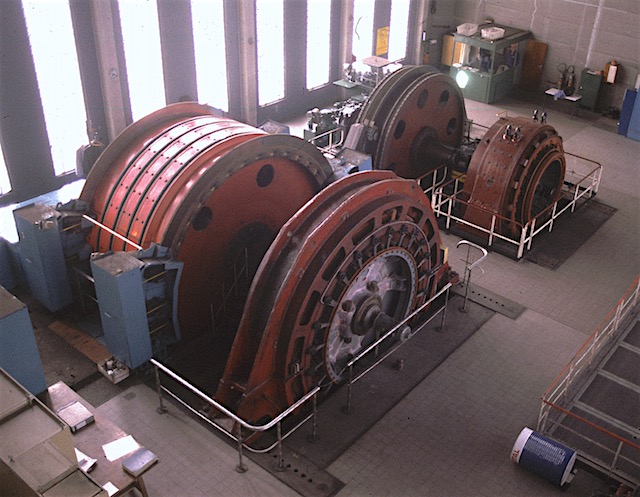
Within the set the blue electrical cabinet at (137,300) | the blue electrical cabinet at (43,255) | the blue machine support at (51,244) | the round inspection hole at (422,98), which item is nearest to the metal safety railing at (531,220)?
the round inspection hole at (422,98)

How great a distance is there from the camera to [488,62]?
1820 centimetres

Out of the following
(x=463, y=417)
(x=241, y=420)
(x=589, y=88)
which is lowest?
(x=463, y=417)

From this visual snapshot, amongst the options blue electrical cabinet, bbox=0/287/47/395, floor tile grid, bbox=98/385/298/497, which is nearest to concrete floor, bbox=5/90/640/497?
floor tile grid, bbox=98/385/298/497

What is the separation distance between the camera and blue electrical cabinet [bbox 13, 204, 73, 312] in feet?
28.9

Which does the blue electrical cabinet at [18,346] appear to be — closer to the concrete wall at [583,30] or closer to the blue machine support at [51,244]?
the blue machine support at [51,244]

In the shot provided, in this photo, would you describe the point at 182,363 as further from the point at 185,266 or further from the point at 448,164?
the point at 448,164

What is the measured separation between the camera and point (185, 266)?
8.55 meters

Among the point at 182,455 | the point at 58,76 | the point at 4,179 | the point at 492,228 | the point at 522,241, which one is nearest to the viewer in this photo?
the point at 182,455

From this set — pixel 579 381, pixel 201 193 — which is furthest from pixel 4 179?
pixel 579 381

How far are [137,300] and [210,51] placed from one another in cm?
796

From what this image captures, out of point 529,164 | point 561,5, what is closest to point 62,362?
point 529,164

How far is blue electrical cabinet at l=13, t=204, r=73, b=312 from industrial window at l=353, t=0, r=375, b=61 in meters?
10.8

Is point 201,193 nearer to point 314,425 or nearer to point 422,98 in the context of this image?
point 314,425

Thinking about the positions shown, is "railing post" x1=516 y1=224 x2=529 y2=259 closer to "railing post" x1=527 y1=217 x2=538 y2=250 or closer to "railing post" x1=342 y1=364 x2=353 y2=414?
"railing post" x1=527 y1=217 x2=538 y2=250
